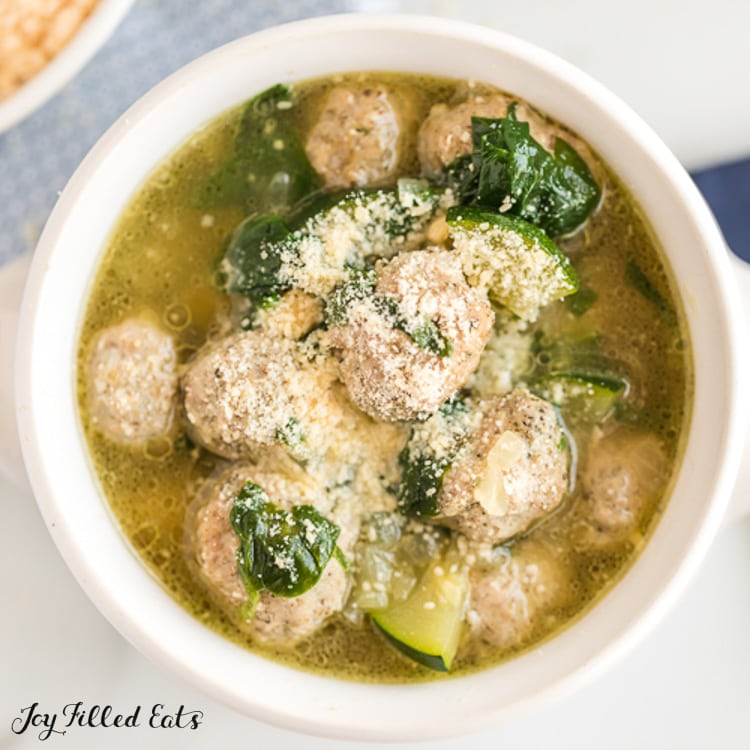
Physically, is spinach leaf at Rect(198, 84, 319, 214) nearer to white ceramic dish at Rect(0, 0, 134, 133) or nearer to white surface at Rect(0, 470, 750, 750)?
white ceramic dish at Rect(0, 0, 134, 133)

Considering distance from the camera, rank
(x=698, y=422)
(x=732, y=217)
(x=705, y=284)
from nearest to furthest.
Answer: (x=705, y=284) < (x=698, y=422) < (x=732, y=217)

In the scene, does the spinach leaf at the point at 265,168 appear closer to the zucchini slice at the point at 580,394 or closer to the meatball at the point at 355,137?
the meatball at the point at 355,137

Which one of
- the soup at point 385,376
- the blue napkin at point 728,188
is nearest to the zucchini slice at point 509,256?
the soup at point 385,376

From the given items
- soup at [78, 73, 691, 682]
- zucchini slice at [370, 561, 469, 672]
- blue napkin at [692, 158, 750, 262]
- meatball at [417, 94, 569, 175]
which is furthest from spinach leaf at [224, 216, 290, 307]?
blue napkin at [692, 158, 750, 262]

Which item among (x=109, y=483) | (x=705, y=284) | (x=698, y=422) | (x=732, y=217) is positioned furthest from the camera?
(x=732, y=217)

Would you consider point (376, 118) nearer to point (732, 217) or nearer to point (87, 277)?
point (87, 277)

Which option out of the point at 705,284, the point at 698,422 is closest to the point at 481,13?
the point at 705,284
